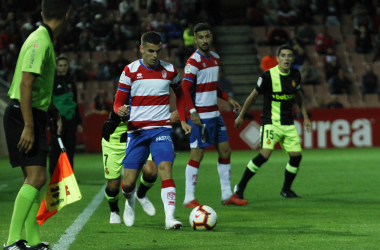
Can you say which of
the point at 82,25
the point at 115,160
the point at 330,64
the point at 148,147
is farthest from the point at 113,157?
the point at 82,25

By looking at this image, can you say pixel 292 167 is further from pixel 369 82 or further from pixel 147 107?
pixel 369 82

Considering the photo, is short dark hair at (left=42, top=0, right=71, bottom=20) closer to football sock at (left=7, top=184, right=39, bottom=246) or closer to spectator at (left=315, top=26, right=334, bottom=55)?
football sock at (left=7, top=184, right=39, bottom=246)

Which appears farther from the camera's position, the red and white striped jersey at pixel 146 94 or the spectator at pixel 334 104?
the spectator at pixel 334 104

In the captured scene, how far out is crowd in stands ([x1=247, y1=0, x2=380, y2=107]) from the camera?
2050cm

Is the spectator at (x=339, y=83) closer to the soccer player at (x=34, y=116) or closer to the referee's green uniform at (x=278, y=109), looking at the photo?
the referee's green uniform at (x=278, y=109)

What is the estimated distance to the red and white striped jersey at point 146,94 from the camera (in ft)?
20.1

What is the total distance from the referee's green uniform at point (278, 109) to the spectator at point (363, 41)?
1476 cm

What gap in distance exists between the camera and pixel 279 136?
27.2ft

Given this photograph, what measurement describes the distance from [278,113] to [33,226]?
14.2 feet

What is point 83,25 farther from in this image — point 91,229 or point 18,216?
point 18,216

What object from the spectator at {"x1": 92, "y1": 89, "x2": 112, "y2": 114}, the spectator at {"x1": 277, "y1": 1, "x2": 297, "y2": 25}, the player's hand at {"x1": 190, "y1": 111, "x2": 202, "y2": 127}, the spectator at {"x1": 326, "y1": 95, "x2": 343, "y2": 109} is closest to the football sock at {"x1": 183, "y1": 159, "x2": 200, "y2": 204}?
the player's hand at {"x1": 190, "y1": 111, "x2": 202, "y2": 127}

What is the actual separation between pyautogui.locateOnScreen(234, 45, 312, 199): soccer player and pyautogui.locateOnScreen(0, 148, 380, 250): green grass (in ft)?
1.61

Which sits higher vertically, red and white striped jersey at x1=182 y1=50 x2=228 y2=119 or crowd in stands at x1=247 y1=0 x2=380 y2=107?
crowd in stands at x1=247 y1=0 x2=380 y2=107

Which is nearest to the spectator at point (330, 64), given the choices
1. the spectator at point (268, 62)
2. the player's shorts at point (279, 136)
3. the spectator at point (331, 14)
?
the spectator at point (268, 62)
